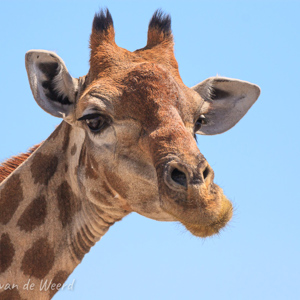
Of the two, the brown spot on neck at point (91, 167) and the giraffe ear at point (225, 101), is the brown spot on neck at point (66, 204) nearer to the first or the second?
the brown spot on neck at point (91, 167)

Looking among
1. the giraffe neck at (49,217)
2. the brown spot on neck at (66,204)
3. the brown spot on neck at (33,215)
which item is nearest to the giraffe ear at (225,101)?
the giraffe neck at (49,217)

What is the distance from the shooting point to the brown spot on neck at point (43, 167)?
29.6 feet

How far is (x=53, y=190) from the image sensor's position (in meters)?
8.95

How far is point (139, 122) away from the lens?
26.3 ft

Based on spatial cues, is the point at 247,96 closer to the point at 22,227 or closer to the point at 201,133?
the point at 201,133

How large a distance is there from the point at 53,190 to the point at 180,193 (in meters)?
2.58

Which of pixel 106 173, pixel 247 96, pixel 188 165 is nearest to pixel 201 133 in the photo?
pixel 247 96

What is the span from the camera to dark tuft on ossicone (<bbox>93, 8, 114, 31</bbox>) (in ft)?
31.0

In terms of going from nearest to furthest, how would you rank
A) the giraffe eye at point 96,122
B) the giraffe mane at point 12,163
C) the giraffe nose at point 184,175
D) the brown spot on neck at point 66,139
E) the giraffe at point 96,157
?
the giraffe nose at point 184,175 < the giraffe at point 96,157 < the giraffe eye at point 96,122 < the brown spot on neck at point 66,139 < the giraffe mane at point 12,163

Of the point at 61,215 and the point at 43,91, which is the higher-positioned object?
the point at 43,91

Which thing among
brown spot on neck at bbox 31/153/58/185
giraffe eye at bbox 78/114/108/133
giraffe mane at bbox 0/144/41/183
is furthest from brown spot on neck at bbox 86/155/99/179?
giraffe mane at bbox 0/144/41/183

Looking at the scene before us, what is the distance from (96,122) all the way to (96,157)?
49cm

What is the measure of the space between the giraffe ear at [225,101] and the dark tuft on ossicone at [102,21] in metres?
1.73

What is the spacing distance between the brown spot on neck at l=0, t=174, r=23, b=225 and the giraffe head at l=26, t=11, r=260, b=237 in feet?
2.99
